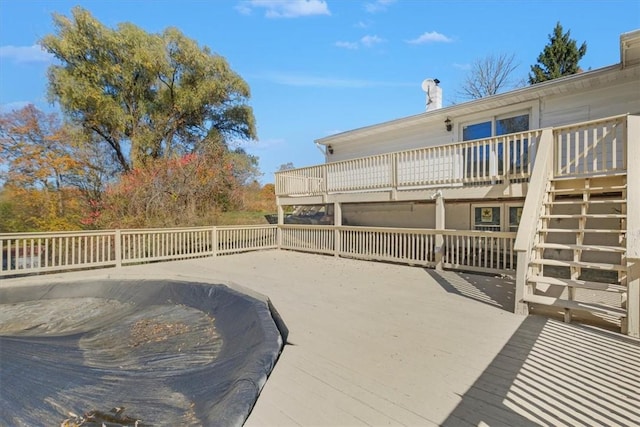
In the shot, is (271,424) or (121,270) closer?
(271,424)

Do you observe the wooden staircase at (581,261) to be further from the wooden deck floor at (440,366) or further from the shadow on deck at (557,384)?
the shadow on deck at (557,384)

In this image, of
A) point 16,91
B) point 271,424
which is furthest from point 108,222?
point 271,424

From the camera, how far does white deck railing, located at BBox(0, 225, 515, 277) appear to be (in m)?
6.63

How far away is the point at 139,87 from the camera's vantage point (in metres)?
14.3

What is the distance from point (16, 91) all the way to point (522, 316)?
18.1 metres

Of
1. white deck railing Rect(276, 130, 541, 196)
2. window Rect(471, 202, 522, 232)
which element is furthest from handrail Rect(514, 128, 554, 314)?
window Rect(471, 202, 522, 232)

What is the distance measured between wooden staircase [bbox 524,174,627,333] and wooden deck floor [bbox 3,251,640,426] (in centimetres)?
30

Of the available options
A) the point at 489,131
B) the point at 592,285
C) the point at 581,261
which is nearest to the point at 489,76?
the point at 489,131

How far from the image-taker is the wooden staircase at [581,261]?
3609mm

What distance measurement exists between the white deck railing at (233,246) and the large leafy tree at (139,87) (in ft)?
18.2

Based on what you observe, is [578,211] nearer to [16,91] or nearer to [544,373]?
[544,373]

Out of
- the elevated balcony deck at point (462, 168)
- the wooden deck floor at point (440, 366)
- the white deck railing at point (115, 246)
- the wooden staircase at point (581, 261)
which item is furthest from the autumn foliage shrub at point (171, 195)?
the wooden staircase at point (581, 261)

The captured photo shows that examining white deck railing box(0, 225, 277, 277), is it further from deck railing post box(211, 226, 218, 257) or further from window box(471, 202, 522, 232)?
window box(471, 202, 522, 232)

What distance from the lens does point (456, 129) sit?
9141 millimetres
